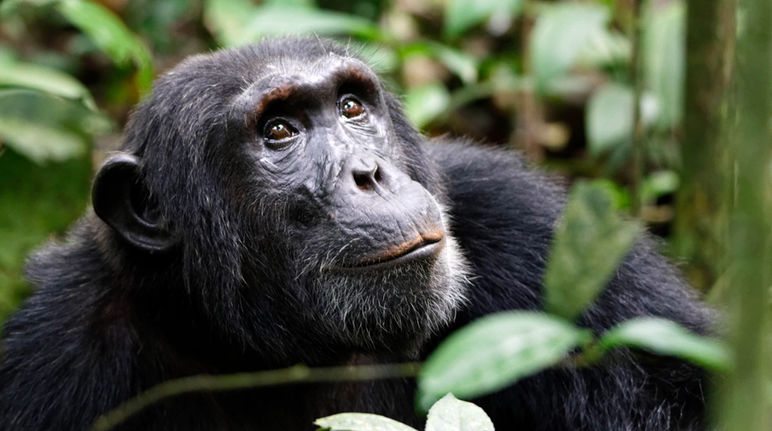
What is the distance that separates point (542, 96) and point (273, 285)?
3.80m

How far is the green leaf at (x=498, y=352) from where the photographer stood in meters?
2.19

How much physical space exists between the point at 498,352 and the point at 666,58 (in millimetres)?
5799

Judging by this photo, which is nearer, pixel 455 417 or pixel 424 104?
pixel 455 417

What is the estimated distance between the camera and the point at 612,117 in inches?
321

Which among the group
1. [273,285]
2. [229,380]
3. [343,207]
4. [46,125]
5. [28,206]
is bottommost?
[229,380]

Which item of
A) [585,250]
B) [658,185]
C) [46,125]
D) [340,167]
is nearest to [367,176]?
[340,167]

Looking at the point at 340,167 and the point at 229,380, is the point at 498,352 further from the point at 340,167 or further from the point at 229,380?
the point at 229,380

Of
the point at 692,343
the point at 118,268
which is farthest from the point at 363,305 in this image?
the point at 692,343

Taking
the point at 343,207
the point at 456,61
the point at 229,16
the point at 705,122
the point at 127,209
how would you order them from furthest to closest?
the point at 229,16, the point at 456,61, the point at 705,122, the point at 127,209, the point at 343,207

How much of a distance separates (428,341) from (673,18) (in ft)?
12.9

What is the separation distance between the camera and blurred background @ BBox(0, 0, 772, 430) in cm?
149

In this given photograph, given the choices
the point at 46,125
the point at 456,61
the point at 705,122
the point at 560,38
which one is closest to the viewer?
the point at 46,125

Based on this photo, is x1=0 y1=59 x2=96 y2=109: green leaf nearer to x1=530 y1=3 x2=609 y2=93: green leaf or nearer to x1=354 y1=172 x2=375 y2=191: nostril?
x1=354 y1=172 x2=375 y2=191: nostril

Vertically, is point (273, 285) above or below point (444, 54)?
below
